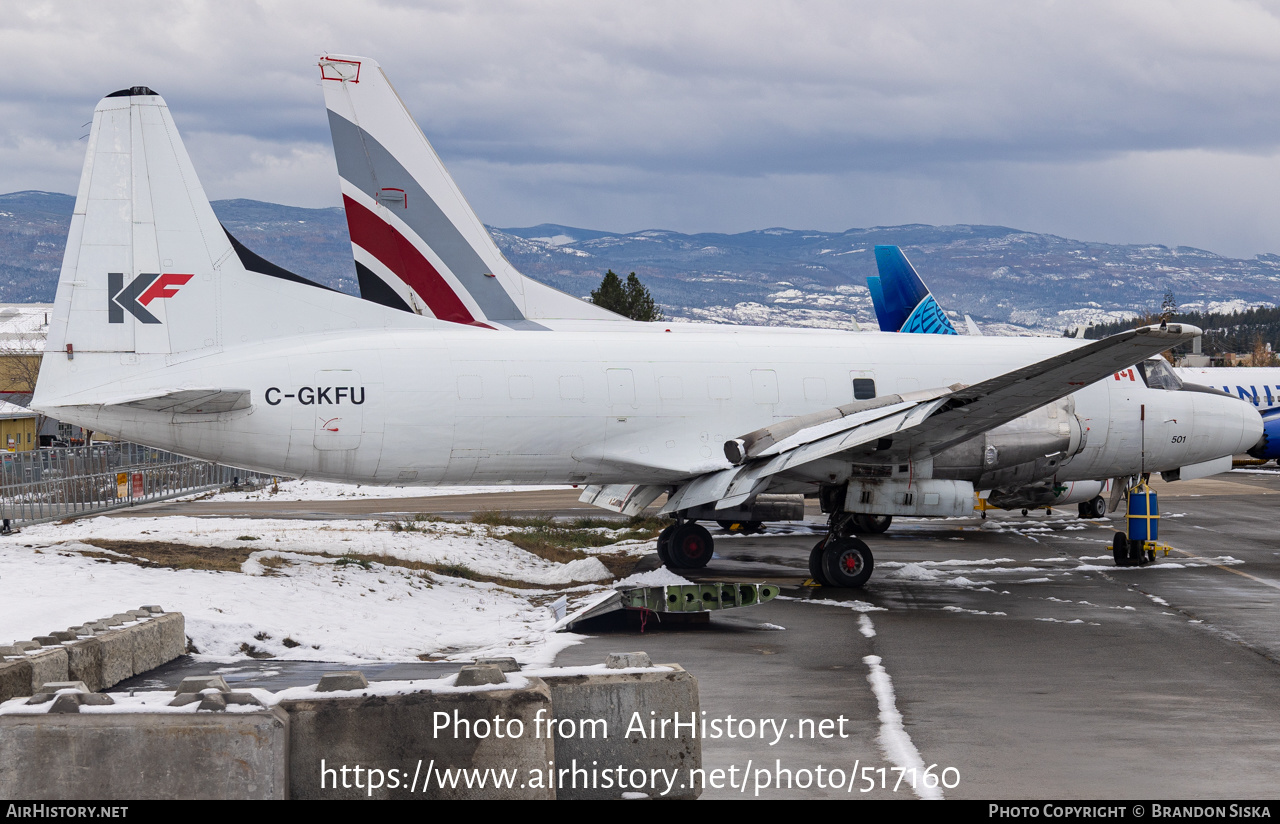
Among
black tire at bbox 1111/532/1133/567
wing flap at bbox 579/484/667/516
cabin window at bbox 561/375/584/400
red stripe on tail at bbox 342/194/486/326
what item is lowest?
black tire at bbox 1111/532/1133/567

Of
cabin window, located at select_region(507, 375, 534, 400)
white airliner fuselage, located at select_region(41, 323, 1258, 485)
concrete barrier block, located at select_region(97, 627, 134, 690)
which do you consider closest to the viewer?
concrete barrier block, located at select_region(97, 627, 134, 690)

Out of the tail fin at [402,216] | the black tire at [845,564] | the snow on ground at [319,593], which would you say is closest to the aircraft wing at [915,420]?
the black tire at [845,564]

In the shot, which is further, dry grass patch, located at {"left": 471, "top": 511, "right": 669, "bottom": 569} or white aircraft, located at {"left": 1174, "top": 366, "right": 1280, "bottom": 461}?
white aircraft, located at {"left": 1174, "top": 366, "right": 1280, "bottom": 461}

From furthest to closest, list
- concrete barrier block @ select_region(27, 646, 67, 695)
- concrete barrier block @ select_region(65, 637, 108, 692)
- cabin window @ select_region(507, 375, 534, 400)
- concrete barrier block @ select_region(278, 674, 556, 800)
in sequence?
cabin window @ select_region(507, 375, 534, 400)
concrete barrier block @ select_region(65, 637, 108, 692)
concrete barrier block @ select_region(27, 646, 67, 695)
concrete barrier block @ select_region(278, 674, 556, 800)

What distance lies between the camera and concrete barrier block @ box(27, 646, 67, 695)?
26.1 feet

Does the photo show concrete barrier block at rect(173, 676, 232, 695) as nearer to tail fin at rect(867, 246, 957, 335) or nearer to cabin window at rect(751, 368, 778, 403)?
cabin window at rect(751, 368, 778, 403)

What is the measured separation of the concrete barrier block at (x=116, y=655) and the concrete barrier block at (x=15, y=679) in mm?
1624

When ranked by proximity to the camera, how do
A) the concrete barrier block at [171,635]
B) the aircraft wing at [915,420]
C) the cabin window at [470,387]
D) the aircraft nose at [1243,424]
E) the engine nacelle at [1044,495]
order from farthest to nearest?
the engine nacelle at [1044,495]
the aircraft nose at [1243,424]
the cabin window at [470,387]
the aircraft wing at [915,420]
the concrete barrier block at [171,635]

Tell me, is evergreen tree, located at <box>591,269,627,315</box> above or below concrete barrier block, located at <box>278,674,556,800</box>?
above

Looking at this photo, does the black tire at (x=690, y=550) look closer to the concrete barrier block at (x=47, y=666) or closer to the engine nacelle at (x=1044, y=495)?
the engine nacelle at (x=1044, y=495)

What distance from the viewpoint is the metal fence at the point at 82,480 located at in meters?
21.1

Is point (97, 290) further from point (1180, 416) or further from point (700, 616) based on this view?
point (1180, 416)

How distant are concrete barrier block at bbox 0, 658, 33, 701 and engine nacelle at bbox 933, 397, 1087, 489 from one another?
1378 centimetres

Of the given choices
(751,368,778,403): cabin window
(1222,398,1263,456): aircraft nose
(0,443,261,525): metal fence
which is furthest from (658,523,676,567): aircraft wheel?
(1222,398,1263,456): aircraft nose
